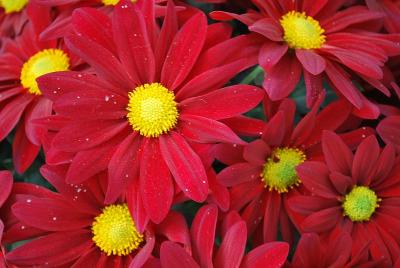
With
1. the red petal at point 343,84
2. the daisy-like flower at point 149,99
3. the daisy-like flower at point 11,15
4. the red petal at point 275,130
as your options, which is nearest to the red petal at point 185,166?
the daisy-like flower at point 149,99

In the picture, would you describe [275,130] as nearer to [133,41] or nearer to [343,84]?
[343,84]

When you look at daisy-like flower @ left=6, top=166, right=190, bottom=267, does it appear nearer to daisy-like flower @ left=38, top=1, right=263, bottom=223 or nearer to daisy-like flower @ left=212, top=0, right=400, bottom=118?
daisy-like flower @ left=38, top=1, right=263, bottom=223

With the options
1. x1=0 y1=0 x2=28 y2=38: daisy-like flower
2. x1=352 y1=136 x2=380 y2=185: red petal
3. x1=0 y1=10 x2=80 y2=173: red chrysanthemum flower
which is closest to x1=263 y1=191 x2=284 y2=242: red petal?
x1=352 y1=136 x2=380 y2=185: red petal

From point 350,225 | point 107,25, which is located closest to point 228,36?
point 107,25

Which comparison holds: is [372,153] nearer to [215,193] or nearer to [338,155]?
[338,155]

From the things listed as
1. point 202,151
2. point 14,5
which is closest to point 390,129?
point 202,151

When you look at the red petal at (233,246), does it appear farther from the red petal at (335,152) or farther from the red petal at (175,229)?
the red petal at (335,152)
